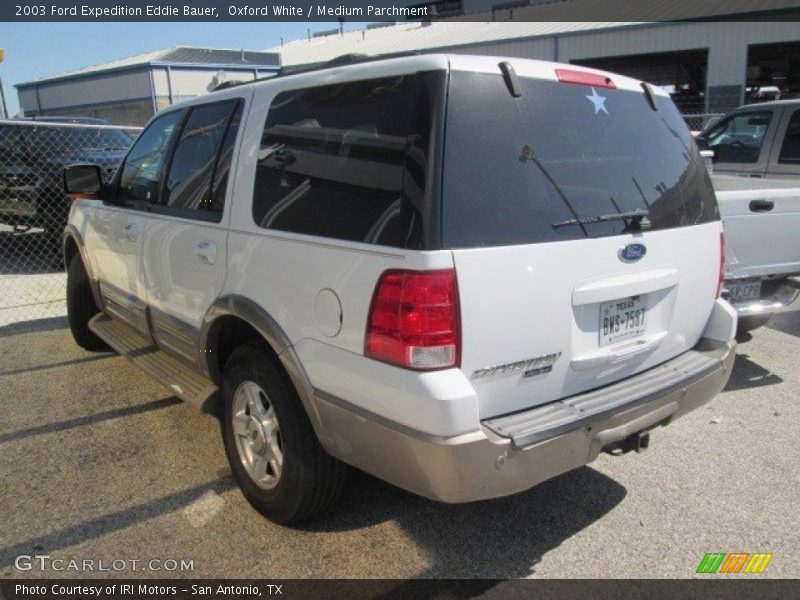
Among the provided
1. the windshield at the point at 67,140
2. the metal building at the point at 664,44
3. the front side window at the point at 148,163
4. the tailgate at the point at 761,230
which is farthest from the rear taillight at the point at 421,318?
the metal building at the point at 664,44

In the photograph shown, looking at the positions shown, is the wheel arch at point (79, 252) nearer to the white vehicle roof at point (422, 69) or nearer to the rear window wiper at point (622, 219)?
the white vehicle roof at point (422, 69)

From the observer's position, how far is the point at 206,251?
321 centimetres

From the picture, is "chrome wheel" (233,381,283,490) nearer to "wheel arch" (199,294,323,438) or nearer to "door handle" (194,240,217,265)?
"wheel arch" (199,294,323,438)

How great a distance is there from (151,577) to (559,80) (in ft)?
8.67

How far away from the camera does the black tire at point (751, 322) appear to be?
16.0 feet

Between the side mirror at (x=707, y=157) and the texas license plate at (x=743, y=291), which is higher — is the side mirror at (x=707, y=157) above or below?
above

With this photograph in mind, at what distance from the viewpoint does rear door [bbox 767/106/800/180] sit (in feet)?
22.3

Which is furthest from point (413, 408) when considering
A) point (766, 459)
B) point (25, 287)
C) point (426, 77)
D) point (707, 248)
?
point (25, 287)

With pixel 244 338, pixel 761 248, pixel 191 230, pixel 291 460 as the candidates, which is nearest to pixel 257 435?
pixel 291 460

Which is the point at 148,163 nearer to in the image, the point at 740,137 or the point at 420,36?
the point at 740,137

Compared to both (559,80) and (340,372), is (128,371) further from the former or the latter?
(559,80)

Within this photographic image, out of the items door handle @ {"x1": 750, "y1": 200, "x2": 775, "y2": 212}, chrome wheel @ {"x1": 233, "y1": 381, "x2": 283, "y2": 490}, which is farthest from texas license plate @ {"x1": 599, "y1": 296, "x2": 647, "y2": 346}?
door handle @ {"x1": 750, "y1": 200, "x2": 775, "y2": 212}

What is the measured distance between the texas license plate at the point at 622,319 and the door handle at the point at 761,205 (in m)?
2.15

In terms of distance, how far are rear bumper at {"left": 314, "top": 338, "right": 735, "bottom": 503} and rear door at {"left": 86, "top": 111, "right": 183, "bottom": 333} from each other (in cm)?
215
